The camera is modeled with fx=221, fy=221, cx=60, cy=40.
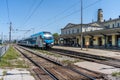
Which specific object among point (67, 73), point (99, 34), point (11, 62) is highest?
point (99, 34)

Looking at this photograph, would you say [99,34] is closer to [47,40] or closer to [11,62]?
[47,40]

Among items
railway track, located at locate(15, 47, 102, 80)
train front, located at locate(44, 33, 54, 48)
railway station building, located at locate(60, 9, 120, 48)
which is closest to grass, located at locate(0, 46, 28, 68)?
railway track, located at locate(15, 47, 102, 80)

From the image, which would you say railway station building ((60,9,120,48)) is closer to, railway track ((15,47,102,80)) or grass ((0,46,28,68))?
grass ((0,46,28,68))

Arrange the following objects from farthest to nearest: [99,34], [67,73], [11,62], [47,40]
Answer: [99,34] < [47,40] < [11,62] < [67,73]

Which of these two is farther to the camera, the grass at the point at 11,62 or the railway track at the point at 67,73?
the grass at the point at 11,62

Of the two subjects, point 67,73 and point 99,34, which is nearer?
point 67,73

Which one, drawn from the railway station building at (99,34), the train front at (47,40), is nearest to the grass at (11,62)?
the train front at (47,40)

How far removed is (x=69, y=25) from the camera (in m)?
80.6

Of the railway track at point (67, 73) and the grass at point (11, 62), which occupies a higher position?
the grass at point (11, 62)

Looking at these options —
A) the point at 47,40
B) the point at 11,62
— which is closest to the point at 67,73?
the point at 11,62

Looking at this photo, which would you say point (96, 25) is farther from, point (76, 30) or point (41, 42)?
point (41, 42)

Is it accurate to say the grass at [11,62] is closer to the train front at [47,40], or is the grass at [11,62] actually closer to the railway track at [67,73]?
the railway track at [67,73]

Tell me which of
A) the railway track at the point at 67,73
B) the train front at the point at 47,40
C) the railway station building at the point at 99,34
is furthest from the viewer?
the railway station building at the point at 99,34

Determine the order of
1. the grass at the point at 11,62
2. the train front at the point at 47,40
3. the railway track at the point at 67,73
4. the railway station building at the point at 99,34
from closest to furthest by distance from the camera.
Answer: the railway track at the point at 67,73 < the grass at the point at 11,62 < the train front at the point at 47,40 < the railway station building at the point at 99,34
